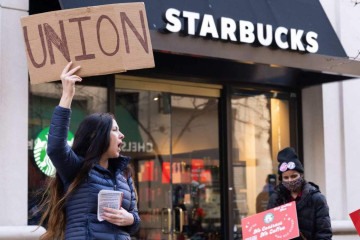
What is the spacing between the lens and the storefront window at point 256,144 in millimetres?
10398

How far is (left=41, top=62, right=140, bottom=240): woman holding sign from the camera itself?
161 inches

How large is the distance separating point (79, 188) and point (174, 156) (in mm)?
6155

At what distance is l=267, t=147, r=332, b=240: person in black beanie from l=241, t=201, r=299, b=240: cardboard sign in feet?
1.03

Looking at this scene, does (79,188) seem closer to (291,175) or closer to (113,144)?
(113,144)

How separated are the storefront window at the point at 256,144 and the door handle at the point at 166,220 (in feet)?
3.18

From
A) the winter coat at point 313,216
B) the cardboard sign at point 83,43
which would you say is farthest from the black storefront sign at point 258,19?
the cardboard sign at point 83,43

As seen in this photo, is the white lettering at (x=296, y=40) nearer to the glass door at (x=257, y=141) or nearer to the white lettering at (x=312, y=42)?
the white lettering at (x=312, y=42)

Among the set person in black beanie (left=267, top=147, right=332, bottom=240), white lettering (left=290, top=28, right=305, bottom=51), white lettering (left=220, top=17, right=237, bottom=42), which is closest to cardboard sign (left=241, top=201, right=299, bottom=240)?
person in black beanie (left=267, top=147, right=332, bottom=240)

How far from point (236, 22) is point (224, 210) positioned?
297cm

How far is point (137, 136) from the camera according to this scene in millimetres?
9859

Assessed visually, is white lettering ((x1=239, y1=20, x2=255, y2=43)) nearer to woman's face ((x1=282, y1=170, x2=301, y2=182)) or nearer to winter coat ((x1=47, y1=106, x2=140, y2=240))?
woman's face ((x1=282, y1=170, x2=301, y2=182))

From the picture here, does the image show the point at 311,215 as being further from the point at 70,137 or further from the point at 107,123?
→ the point at 70,137

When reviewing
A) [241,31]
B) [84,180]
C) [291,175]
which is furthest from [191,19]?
[84,180]

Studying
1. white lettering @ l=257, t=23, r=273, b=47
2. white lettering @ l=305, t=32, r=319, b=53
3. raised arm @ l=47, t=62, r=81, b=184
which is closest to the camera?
raised arm @ l=47, t=62, r=81, b=184
